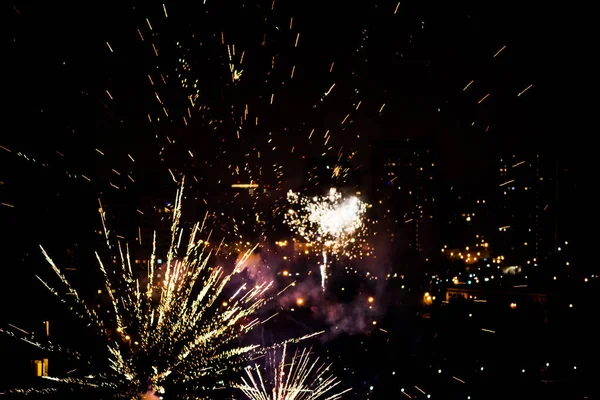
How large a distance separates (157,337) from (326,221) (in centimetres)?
1352

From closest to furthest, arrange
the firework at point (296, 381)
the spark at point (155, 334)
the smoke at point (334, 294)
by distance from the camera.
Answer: the spark at point (155, 334), the firework at point (296, 381), the smoke at point (334, 294)

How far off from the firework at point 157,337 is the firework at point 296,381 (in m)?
0.53

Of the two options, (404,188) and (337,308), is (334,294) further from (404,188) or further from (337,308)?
(404,188)

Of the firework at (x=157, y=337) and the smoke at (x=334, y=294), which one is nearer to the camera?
the firework at (x=157, y=337)

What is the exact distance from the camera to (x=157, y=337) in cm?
835

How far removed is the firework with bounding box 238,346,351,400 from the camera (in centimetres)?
796

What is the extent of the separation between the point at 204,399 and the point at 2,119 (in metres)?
5.25

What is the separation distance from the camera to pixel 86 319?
6.33m

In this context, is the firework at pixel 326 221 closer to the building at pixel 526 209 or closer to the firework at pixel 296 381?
the building at pixel 526 209

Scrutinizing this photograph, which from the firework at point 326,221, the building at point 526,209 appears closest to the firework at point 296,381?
the firework at point 326,221

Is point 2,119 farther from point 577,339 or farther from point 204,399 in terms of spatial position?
point 577,339

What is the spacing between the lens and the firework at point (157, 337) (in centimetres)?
644

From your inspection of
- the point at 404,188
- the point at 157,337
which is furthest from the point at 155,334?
the point at 404,188

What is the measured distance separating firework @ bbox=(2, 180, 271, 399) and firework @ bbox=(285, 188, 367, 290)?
1021cm
